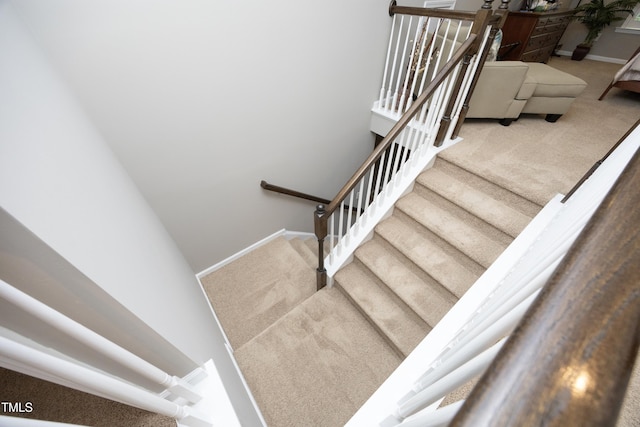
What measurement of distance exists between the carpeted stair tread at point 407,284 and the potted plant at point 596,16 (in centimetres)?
576

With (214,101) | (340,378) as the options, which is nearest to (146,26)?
(214,101)

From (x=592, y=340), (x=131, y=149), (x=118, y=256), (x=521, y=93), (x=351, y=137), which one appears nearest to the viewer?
(x=592, y=340)

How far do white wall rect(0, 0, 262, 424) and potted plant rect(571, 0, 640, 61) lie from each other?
22.7ft

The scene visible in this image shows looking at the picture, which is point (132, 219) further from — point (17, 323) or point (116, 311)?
point (17, 323)

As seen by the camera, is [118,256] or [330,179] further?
[330,179]

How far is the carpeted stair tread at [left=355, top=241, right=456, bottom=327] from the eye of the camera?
1687 millimetres

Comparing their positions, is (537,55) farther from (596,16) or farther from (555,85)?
(555,85)

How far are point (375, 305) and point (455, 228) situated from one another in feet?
2.77

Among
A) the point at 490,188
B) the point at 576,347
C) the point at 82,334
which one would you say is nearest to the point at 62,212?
the point at 82,334

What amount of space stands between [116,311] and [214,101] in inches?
62.9

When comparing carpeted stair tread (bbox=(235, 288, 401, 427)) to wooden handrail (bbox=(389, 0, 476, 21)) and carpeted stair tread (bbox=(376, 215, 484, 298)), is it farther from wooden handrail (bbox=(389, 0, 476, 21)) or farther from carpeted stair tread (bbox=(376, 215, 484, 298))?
wooden handrail (bbox=(389, 0, 476, 21))

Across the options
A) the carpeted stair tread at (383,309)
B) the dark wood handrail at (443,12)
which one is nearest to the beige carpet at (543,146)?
the dark wood handrail at (443,12)

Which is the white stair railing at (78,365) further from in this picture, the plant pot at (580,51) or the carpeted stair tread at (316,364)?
the plant pot at (580,51)

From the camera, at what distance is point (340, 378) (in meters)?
1.60
